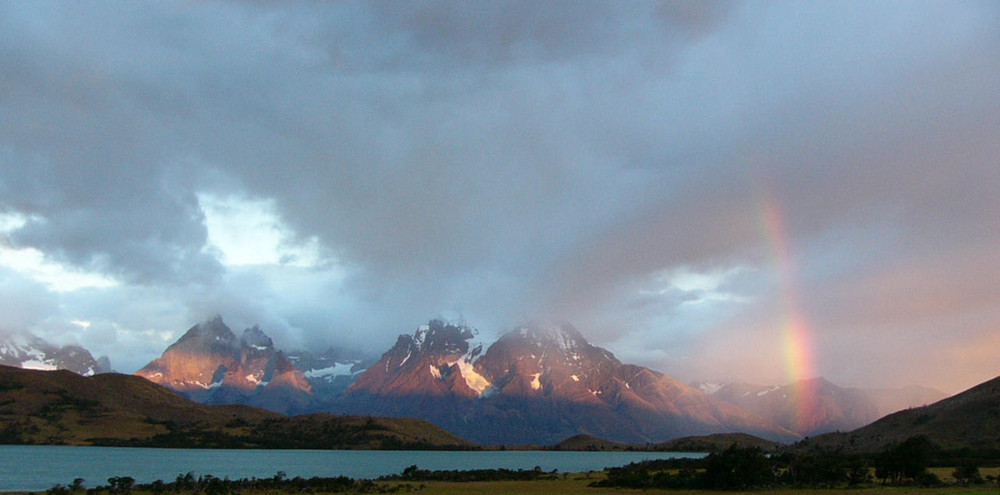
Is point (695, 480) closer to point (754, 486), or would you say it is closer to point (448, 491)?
point (754, 486)

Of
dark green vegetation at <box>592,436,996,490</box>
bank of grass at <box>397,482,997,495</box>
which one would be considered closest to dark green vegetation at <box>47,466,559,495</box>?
bank of grass at <box>397,482,997,495</box>

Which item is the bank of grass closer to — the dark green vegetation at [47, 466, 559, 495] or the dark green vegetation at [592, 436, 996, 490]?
the dark green vegetation at [592, 436, 996, 490]

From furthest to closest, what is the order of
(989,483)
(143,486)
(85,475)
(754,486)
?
(85,475) → (143,486) → (754,486) → (989,483)

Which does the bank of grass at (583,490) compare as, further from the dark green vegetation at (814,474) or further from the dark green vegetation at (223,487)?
the dark green vegetation at (223,487)

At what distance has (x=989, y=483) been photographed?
12212 cm

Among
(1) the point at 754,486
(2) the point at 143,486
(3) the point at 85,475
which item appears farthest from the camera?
(3) the point at 85,475

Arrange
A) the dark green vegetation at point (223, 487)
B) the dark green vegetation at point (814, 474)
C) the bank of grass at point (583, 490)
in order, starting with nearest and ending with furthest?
1. the bank of grass at point (583, 490)
2. the dark green vegetation at point (223, 487)
3. the dark green vegetation at point (814, 474)

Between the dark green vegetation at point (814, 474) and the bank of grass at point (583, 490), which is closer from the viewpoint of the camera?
the bank of grass at point (583, 490)

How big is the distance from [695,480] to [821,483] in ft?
71.2

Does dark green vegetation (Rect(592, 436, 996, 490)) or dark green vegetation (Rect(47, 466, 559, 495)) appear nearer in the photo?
dark green vegetation (Rect(47, 466, 559, 495))

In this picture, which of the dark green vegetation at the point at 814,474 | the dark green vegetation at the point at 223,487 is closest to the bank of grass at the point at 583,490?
the dark green vegetation at the point at 814,474

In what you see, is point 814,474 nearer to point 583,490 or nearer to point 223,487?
point 583,490

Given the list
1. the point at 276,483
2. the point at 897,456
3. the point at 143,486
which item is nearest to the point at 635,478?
the point at 897,456

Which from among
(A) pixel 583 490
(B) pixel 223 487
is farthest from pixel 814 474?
(B) pixel 223 487
